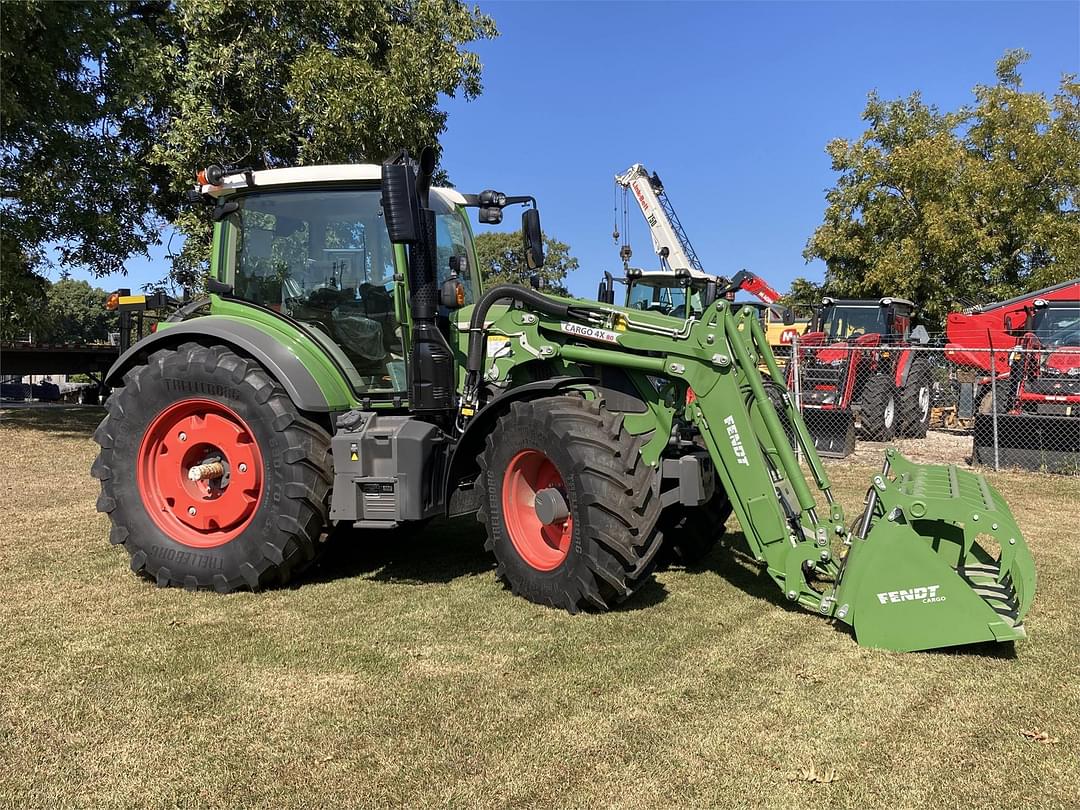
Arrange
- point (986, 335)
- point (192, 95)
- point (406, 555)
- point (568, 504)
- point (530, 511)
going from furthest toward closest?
point (986, 335) → point (192, 95) → point (406, 555) → point (530, 511) → point (568, 504)

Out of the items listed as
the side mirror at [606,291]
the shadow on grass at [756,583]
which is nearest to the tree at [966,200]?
the side mirror at [606,291]

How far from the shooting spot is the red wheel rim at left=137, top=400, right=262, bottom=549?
16.9 ft

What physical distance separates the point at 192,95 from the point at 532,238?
8776mm

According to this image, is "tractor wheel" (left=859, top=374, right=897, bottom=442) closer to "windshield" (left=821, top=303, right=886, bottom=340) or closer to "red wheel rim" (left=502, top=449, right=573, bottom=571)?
"windshield" (left=821, top=303, right=886, bottom=340)

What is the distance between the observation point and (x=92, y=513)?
756cm

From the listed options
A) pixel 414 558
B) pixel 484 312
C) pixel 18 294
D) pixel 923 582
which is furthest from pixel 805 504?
pixel 18 294

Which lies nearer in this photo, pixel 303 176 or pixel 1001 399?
pixel 303 176

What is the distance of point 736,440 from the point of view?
4.50 m

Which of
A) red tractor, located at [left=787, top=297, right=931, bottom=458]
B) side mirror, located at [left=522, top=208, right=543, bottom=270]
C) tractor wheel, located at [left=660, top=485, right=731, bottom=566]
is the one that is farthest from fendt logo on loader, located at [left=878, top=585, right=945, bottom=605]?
red tractor, located at [left=787, top=297, right=931, bottom=458]

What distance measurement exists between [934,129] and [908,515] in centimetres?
2434

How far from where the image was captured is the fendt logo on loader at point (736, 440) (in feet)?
14.7

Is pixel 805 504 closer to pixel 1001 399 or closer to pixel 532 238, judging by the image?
pixel 532 238

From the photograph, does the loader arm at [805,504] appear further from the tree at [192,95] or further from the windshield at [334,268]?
the tree at [192,95]

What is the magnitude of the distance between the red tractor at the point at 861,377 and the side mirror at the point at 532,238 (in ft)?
23.1
